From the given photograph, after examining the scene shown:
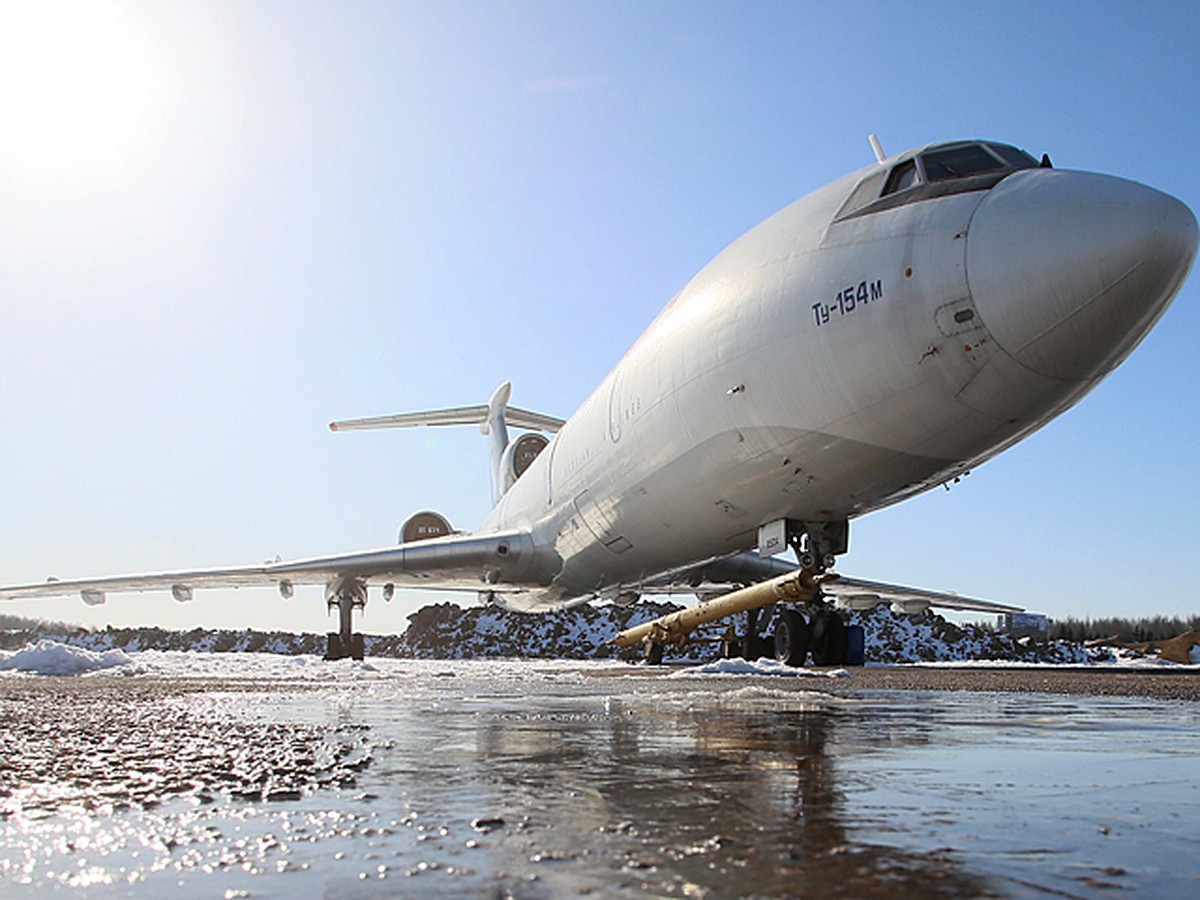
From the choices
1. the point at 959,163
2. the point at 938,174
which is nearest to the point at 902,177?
the point at 938,174

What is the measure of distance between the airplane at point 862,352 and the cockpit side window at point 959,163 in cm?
2

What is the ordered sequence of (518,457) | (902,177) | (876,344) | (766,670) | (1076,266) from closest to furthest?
1. (1076,266)
2. (876,344)
3. (902,177)
4. (766,670)
5. (518,457)

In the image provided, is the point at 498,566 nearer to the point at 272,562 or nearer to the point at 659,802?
the point at 272,562

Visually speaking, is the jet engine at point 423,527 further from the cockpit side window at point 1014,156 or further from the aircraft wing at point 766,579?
the cockpit side window at point 1014,156

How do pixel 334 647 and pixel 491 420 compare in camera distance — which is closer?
pixel 334 647

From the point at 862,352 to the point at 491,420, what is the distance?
77.0 feet

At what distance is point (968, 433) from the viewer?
8.66 metres

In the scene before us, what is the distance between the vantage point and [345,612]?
20.2m

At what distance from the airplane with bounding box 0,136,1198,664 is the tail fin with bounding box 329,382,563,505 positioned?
16252mm

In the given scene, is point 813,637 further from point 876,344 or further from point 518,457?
point 518,457

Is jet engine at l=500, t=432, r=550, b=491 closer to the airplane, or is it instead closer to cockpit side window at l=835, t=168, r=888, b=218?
the airplane

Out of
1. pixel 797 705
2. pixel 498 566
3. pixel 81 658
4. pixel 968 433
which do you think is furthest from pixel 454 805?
pixel 498 566

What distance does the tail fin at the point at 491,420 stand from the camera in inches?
1215

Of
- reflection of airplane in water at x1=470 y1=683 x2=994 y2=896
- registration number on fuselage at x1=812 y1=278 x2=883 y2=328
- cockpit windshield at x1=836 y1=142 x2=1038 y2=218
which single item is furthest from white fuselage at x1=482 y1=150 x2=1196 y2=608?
reflection of airplane in water at x1=470 y1=683 x2=994 y2=896
